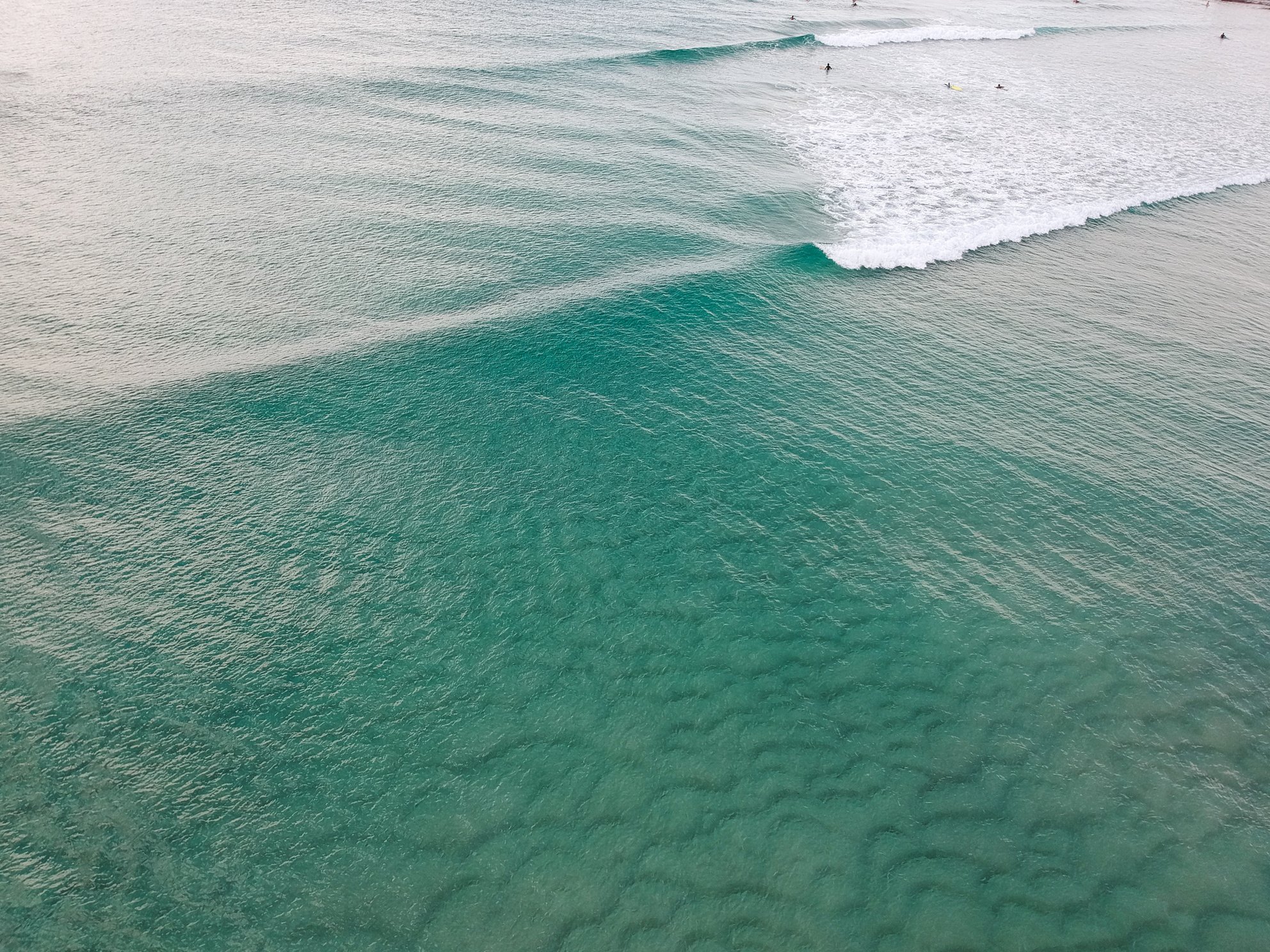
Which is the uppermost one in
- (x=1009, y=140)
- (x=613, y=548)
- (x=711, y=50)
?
(x=711, y=50)

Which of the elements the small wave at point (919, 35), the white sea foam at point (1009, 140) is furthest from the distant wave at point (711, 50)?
the white sea foam at point (1009, 140)

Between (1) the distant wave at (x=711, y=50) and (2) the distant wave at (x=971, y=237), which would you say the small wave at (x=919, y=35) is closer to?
(1) the distant wave at (x=711, y=50)

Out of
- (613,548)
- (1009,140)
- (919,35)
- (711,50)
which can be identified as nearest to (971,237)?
(1009,140)

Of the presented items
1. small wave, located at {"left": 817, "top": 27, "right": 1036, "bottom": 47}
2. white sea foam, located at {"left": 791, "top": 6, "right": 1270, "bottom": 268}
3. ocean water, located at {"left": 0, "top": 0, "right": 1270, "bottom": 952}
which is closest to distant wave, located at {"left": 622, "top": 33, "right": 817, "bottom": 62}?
small wave, located at {"left": 817, "top": 27, "right": 1036, "bottom": 47}

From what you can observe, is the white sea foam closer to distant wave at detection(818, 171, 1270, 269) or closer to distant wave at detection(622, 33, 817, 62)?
distant wave at detection(818, 171, 1270, 269)

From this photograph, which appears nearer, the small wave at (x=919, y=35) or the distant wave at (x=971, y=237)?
the distant wave at (x=971, y=237)

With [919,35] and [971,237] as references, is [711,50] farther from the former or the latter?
[971,237]
